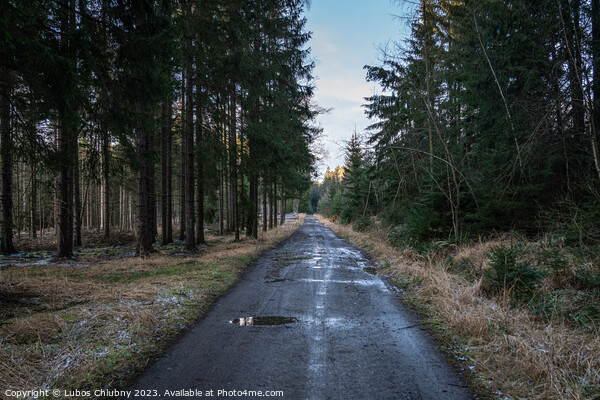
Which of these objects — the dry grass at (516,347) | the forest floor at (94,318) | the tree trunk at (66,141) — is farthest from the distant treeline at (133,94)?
the dry grass at (516,347)

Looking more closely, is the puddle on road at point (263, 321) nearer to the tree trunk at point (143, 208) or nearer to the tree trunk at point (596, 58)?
the tree trunk at point (143, 208)

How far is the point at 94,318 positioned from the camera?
4.19m

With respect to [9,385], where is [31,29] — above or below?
above

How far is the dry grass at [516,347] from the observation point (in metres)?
2.70

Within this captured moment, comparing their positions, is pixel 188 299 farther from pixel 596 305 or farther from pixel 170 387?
pixel 596 305

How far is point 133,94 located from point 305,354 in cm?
510

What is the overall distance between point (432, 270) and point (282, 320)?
13.3 feet

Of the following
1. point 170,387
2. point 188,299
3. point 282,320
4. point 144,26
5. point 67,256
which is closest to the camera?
point 170,387

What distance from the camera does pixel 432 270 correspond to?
22.8 feet

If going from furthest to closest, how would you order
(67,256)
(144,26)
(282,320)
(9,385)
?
1. (67,256)
2. (144,26)
3. (282,320)
4. (9,385)

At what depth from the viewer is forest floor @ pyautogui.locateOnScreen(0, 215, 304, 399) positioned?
291 centimetres

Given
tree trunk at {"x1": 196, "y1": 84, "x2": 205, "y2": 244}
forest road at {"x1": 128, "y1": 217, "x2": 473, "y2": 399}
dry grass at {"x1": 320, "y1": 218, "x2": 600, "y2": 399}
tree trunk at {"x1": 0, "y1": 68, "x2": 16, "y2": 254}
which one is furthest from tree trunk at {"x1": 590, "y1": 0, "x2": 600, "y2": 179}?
tree trunk at {"x1": 0, "y1": 68, "x2": 16, "y2": 254}

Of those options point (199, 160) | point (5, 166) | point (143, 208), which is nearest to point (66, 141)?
point (143, 208)

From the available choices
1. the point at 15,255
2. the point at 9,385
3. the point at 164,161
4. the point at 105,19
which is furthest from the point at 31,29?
the point at 164,161
